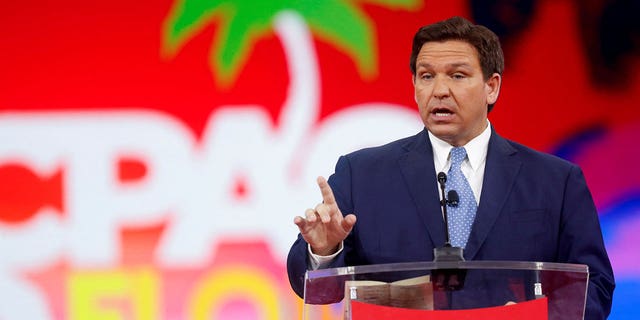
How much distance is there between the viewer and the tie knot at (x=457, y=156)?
2381 millimetres

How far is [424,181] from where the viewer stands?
7.66 ft

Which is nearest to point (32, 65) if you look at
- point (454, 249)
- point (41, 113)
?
point (41, 113)

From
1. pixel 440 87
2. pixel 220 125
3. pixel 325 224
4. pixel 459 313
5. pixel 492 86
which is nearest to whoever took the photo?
pixel 459 313

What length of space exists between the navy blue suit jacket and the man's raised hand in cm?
14

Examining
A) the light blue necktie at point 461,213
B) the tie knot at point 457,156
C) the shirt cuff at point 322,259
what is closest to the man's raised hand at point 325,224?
the shirt cuff at point 322,259

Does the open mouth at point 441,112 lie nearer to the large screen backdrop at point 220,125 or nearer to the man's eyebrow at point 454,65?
the man's eyebrow at point 454,65

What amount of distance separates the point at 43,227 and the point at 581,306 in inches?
106

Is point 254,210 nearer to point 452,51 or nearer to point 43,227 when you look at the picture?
point 43,227

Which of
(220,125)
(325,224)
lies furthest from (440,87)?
(220,125)

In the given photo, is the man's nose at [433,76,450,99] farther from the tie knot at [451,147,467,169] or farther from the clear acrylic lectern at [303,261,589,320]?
the clear acrylic lectern at [303,261,589,320]

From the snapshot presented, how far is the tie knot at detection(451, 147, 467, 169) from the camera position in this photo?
2.38m

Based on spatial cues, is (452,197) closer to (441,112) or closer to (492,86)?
(441,112)

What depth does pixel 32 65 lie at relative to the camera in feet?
13.1

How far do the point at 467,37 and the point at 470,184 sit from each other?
37 centimetres
